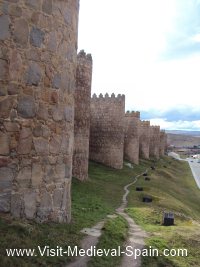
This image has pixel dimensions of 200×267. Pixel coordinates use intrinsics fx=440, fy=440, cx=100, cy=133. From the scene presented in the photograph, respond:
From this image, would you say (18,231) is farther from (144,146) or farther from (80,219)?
(144,146)

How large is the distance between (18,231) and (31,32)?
139 inches

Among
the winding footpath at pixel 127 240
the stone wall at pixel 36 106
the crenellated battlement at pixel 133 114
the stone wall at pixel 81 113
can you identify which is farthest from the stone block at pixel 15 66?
the crenellated battlement at pixel 133 114

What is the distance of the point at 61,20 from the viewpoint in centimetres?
878

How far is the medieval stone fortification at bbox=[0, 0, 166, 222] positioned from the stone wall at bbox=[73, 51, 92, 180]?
44.3 ft

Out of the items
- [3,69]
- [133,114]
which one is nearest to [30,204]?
[3,69]

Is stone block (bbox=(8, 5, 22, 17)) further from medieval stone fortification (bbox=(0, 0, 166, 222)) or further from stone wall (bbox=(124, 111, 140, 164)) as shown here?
stone wall (bbox=(124, 111, 140, 164))

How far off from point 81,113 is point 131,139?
77.7 feet

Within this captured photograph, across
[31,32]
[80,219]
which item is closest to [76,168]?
[80,219]

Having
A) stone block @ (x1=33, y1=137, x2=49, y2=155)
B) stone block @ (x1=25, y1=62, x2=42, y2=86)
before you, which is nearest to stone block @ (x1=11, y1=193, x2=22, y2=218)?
stone block @ (x1=33, y1=137, x2=49, y2=155)

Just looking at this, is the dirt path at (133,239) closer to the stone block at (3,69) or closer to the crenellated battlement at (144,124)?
the stone block at (3,69)

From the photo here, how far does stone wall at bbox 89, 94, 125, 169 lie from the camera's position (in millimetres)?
34906

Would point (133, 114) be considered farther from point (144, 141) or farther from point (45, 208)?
point (45, 208)

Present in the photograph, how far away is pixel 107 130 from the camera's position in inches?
1396

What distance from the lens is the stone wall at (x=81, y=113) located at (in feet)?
75.9
